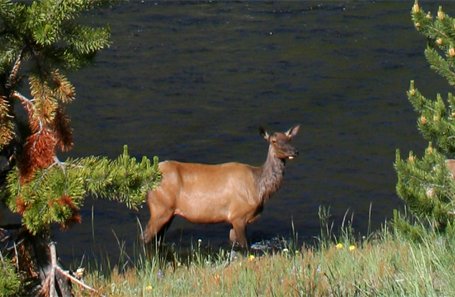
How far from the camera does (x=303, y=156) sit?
15922 millimetres

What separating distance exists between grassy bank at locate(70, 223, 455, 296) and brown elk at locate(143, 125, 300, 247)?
2.78m

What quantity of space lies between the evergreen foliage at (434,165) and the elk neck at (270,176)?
4.18 m

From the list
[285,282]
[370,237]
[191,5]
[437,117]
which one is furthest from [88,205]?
[191,5]

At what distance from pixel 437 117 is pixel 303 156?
792 cm

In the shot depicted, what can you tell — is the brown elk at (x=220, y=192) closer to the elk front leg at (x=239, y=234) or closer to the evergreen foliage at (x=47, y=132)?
the elk front leg at (x=239, y=234)

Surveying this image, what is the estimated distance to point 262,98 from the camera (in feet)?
60.8

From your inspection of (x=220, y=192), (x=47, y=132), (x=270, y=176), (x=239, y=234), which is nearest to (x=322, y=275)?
(x=47, y=132)

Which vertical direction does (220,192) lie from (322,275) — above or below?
below

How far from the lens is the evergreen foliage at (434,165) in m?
7.62

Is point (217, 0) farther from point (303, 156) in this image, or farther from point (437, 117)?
point (437, 117)

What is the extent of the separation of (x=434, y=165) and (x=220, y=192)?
4562 mm

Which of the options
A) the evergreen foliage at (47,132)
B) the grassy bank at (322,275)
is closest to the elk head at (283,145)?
the grassy bank at (322,275)

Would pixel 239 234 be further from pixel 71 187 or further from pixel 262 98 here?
pixel 71 187

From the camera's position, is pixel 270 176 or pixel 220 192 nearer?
pixel 220 192
